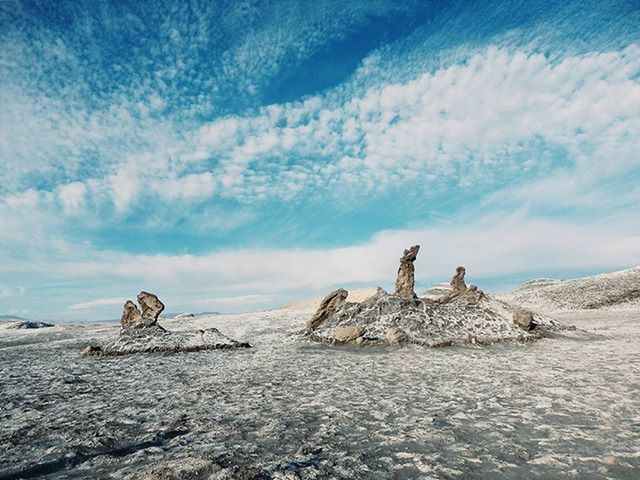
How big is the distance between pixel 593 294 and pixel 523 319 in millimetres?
37693

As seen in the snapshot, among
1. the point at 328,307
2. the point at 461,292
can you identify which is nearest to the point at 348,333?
the point at 328,307

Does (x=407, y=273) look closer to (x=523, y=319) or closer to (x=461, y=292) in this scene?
(x=461, y=292)

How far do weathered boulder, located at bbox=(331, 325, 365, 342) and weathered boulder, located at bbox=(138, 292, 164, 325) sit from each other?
467 inches

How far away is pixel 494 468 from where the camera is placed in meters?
5.96

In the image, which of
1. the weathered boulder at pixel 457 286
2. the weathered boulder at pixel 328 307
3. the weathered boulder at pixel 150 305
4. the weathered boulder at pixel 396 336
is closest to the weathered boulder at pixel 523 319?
the weathered boulder at pixel 457 286

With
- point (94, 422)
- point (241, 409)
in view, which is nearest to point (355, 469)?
point (241, 409)

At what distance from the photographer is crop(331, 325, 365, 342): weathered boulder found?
23.5 m

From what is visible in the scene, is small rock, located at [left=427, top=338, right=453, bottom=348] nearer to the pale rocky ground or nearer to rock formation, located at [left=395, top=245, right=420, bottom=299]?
the pale rocky ground

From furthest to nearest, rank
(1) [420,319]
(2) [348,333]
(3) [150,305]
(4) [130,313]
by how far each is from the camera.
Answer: (4) [130,313] → (3) [150,305] → (1) [420,319] → (2) [348,333]

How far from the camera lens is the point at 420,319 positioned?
24.7m

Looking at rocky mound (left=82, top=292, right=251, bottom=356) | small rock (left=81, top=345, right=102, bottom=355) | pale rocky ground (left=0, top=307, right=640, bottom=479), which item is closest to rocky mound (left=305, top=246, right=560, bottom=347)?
rocky mound (left=82, top=292, right=251, bottom=356)

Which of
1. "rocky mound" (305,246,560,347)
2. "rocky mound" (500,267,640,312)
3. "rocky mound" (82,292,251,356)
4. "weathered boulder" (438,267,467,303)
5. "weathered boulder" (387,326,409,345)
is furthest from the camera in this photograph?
"rocky mound" (500,267,640,312)

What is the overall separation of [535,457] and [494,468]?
848 millimetres

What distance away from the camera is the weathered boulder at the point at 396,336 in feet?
73.5
